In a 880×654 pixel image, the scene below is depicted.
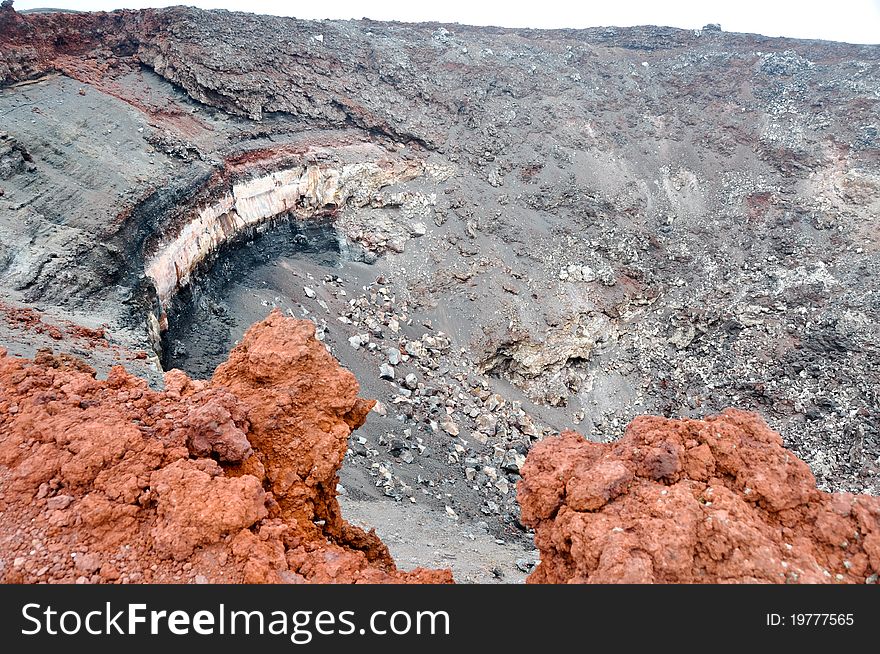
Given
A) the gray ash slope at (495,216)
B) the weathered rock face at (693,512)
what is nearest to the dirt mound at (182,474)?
the weathered rock face at (693,512)

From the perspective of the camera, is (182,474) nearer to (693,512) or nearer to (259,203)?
(693,512)

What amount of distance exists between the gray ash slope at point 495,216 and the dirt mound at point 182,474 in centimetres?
618

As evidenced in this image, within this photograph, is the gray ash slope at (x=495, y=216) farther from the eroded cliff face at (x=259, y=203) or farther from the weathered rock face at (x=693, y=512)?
the weathered rock face at (x=693, y=512)

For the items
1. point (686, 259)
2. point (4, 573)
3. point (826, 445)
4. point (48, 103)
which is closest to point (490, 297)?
point (686, 259)

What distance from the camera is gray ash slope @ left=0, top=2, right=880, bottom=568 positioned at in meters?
16.4

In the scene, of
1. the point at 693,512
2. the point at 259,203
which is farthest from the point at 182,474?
the point at 259,203

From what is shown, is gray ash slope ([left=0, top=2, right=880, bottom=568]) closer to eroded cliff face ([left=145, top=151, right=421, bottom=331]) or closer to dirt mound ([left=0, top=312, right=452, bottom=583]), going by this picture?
eroded cliff face ([left=145, top=151, right=421, bottom=331])

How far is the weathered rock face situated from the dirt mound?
1.77 metres

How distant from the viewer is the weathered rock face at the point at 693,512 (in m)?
4.73

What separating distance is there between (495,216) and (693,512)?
20905 millimetres

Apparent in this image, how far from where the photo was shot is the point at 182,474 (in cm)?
556

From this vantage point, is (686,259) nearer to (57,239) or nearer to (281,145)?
(281,145)

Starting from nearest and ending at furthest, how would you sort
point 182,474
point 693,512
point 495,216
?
point 693,512 < point 182,474 < point 495,216

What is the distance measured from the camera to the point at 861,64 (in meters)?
28.4
